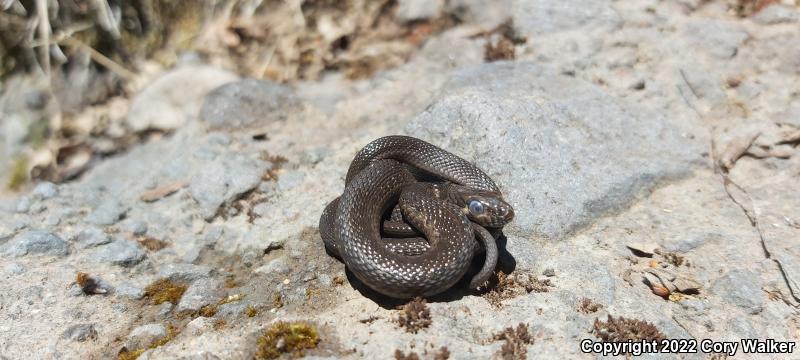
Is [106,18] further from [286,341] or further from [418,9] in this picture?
[286,341]

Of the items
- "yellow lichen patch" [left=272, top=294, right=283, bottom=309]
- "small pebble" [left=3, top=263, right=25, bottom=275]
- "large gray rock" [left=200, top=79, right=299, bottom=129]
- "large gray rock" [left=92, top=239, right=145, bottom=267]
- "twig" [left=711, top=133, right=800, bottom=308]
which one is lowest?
"twig" [left=711, top=133, right=800, bottom=308]

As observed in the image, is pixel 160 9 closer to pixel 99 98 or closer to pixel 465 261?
pixel 99 98

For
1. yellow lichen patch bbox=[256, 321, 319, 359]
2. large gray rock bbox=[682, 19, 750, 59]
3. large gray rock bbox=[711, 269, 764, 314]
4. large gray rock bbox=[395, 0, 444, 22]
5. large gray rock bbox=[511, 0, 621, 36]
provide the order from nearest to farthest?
yellow lichen patch bbox=[256, 321, 319, 359] → large gray rock bbox=[711, 269, 764, 314] → large gray rock bbox=[682, 19, 750, 59] → large gray rock bbox=[511, 0, 621, 36] → large gray rock bbox=[395, 0, 444, 22]

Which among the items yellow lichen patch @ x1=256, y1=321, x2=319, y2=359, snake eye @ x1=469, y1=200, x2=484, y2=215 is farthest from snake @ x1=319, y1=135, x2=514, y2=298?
yellow lichen patch @ x1=256, y1=321, x2=319, y2=359

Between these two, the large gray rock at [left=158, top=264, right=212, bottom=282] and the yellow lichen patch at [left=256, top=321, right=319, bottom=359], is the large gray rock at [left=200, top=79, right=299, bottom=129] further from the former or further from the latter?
the yellow lichen patch at [left=256, top=321, right=319, bottom=359]

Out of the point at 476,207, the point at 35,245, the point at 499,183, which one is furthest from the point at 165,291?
the point at 499,183

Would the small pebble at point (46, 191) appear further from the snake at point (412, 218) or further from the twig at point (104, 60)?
the snake at point (412, 218)

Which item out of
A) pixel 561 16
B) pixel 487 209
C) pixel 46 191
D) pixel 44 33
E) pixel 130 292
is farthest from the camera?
pixel 44 33
